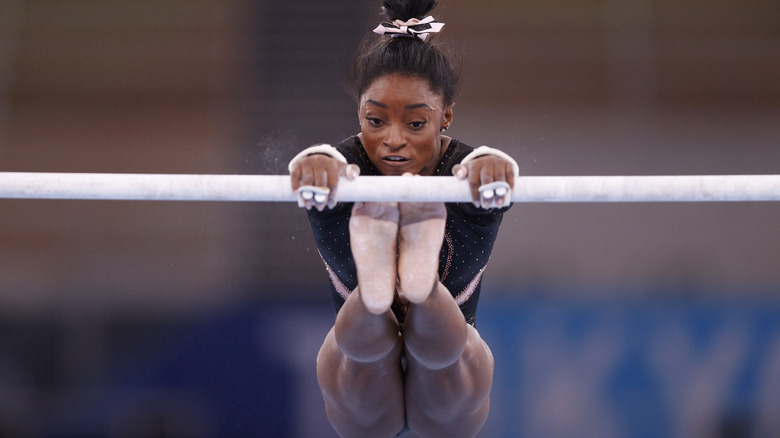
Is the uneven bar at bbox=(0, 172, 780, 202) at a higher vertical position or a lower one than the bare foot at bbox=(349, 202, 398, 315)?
higher

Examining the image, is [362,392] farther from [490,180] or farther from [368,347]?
[490,180]

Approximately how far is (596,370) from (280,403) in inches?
54.5

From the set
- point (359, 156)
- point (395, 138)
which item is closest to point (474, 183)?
point (395, 138)

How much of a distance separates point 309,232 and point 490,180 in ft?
6.01

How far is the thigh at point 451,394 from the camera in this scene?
1633 mm

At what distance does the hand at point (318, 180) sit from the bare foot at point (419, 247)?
0.64 feet

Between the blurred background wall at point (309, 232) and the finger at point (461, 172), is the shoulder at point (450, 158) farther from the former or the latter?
the blurred background wall at point (309, 232)

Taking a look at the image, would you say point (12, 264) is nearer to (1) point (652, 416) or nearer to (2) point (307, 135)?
(2) point (307, 135)

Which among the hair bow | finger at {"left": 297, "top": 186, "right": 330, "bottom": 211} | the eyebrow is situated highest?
the hair bow

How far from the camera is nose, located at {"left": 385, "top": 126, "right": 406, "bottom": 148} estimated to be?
1.56 metres

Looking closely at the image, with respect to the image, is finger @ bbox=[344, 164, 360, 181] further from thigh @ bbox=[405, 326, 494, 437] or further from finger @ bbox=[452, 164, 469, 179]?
thigh @ bbox=[405, 326, 494, 437]

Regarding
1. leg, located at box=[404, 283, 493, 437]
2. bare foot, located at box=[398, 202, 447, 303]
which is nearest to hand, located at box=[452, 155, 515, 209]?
bare foot, located at box=[398, 202, 447, 303]

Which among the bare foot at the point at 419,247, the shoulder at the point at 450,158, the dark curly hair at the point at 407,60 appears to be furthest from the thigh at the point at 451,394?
the dark curly hair at the point at 407,60

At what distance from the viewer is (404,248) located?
1.42m
